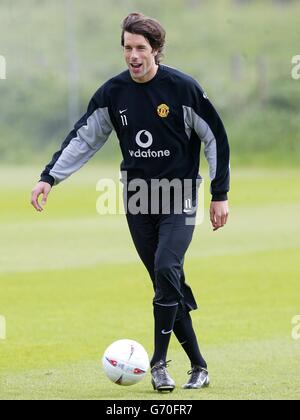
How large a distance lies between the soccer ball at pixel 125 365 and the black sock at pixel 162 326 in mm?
140

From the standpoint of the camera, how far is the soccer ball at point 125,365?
25.1ft

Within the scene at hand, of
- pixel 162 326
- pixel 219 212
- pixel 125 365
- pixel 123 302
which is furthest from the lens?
pixel 123 302

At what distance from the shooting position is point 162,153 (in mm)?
7879

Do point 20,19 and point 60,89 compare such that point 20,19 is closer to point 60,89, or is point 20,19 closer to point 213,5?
point 60,89

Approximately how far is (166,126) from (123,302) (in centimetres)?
509

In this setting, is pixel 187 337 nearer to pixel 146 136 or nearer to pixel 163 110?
pixel 146 136

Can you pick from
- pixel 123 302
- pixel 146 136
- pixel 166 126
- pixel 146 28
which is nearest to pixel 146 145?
pixel 146 136

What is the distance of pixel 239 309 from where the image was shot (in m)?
12.1

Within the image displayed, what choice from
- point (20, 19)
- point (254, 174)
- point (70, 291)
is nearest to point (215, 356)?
point (70, 291)

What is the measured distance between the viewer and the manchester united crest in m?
7.84

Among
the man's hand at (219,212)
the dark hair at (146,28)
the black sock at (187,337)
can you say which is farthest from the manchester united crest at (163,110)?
the black sock at (187,337)

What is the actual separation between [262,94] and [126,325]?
34252 mm

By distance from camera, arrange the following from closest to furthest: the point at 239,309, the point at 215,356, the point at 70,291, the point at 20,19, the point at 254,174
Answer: the point at 215,356 → the point at 239,309 → the point at 70,291 → the point at 254,174 → the point at 20,19
